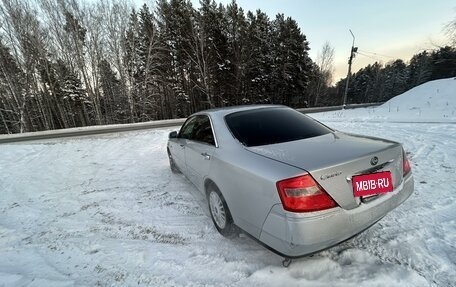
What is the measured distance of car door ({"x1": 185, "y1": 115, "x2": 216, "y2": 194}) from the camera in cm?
307

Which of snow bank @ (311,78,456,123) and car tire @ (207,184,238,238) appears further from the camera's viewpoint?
snow bank @ (311,78,456,123)

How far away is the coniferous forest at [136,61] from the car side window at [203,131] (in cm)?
2009

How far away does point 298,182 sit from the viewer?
5.82 ft

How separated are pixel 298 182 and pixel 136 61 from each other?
82.7ft

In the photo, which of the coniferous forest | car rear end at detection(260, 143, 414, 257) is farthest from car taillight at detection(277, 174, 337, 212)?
the coniferous forest

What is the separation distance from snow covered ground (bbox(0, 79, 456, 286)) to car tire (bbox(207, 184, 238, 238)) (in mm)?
122

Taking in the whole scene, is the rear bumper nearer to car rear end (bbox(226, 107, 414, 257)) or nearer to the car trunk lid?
car rear end (bbox(226, 107, 414, 257))

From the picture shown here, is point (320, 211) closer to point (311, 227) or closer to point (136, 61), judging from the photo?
point (311, 227)

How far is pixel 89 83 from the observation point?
22469mm

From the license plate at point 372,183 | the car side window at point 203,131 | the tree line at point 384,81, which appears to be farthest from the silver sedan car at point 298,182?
the tree line at point 384,81

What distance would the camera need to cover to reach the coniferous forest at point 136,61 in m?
20.5

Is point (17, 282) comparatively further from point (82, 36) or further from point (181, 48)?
point (181, 48)

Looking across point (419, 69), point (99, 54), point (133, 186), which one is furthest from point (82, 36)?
point (419, 69)

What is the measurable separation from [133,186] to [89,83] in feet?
73.1
